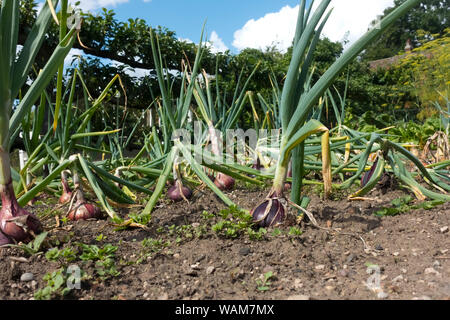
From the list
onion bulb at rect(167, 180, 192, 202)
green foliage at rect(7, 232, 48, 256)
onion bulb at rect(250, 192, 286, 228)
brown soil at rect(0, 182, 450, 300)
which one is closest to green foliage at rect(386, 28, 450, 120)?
onion bulb at rect(167, 180, 192, 202)

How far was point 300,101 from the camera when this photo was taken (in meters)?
1.14

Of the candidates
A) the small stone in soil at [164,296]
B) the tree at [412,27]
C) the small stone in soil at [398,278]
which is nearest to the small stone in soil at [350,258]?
the small stone in soil at [398,278]

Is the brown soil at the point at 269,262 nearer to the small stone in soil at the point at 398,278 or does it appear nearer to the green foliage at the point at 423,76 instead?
the small stone in soil at the point at 398,278

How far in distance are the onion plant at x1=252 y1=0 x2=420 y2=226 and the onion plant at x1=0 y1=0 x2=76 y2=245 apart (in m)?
0.63

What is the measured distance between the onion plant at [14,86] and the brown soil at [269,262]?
71 mm

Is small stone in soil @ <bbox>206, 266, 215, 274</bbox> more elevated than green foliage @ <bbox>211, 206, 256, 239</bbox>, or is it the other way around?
green foliage @ <bbox>211, 206, 256, 239</bbox>

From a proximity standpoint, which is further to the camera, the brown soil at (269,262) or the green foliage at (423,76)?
the green foliage at (423,76)

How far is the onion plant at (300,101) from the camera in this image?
0.91 metres

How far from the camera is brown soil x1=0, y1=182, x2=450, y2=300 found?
85 centimetres

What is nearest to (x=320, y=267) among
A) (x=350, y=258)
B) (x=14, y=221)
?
(x=350, y=258)

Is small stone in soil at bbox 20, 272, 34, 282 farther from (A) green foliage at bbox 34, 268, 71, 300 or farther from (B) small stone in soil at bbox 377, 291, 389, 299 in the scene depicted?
(B) small stone in soil at bbox 377, 291, 389, 299

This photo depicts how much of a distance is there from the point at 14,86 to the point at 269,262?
0.86m

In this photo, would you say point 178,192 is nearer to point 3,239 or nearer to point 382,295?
point 3,239

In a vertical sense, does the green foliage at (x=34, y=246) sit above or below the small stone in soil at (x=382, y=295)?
above
